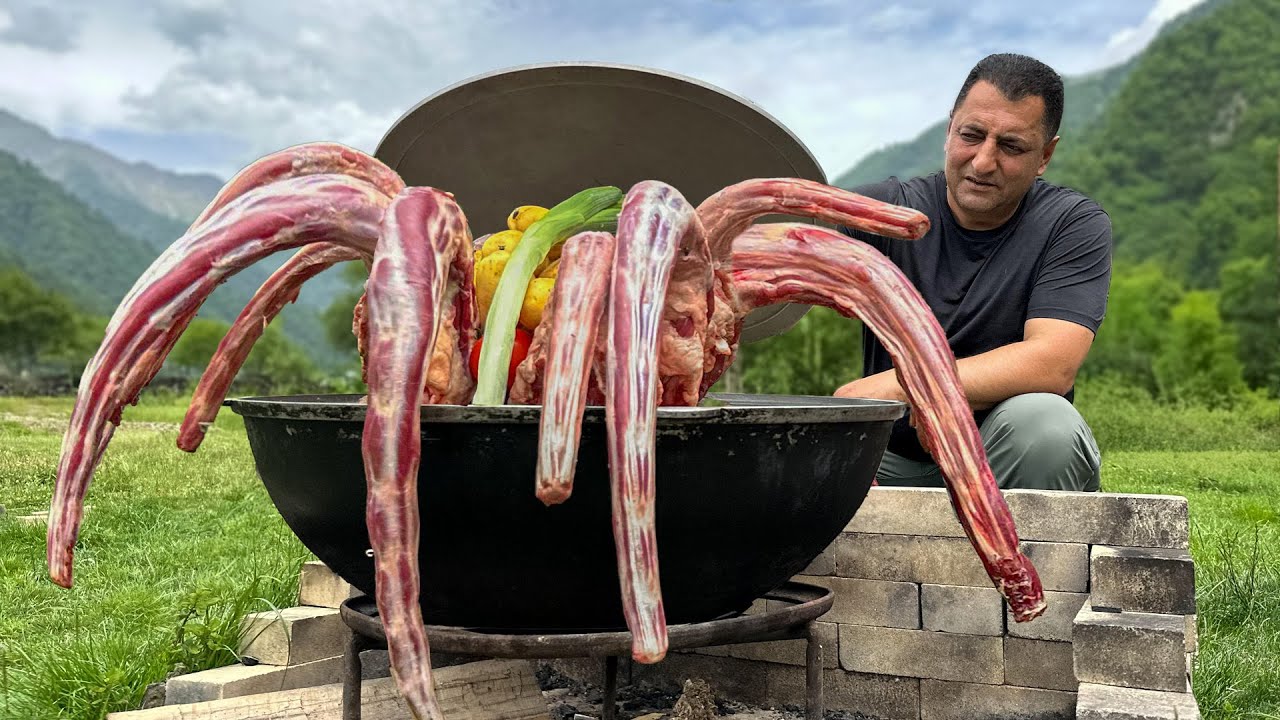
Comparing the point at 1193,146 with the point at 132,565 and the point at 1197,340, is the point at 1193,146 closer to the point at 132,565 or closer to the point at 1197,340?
the point at 1197,340

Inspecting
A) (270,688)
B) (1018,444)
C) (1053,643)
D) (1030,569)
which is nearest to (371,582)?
(270,688)

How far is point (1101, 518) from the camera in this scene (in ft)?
6.32

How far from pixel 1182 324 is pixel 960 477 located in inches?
1522

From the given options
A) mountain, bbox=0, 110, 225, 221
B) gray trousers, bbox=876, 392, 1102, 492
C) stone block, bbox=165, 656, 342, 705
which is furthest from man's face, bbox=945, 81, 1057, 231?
mountain, bbox=0, 110, 225, 221

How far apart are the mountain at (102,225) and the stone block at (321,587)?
73 cm

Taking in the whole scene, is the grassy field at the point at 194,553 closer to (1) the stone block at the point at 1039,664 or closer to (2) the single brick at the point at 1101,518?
(1) the stone block at the point at 1039,664

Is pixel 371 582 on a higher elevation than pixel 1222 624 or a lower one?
higher

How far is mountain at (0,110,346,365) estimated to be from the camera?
40.9 m

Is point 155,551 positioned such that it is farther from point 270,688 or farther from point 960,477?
point 960,477

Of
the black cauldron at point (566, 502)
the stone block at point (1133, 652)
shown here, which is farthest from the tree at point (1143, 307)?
the black cauldron at point (566, 502)

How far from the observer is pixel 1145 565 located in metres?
1.81

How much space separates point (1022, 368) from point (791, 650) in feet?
2.82

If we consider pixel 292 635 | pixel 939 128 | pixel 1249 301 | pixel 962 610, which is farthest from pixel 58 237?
pixel 939 128

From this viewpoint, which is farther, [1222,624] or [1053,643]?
[1222,624]
